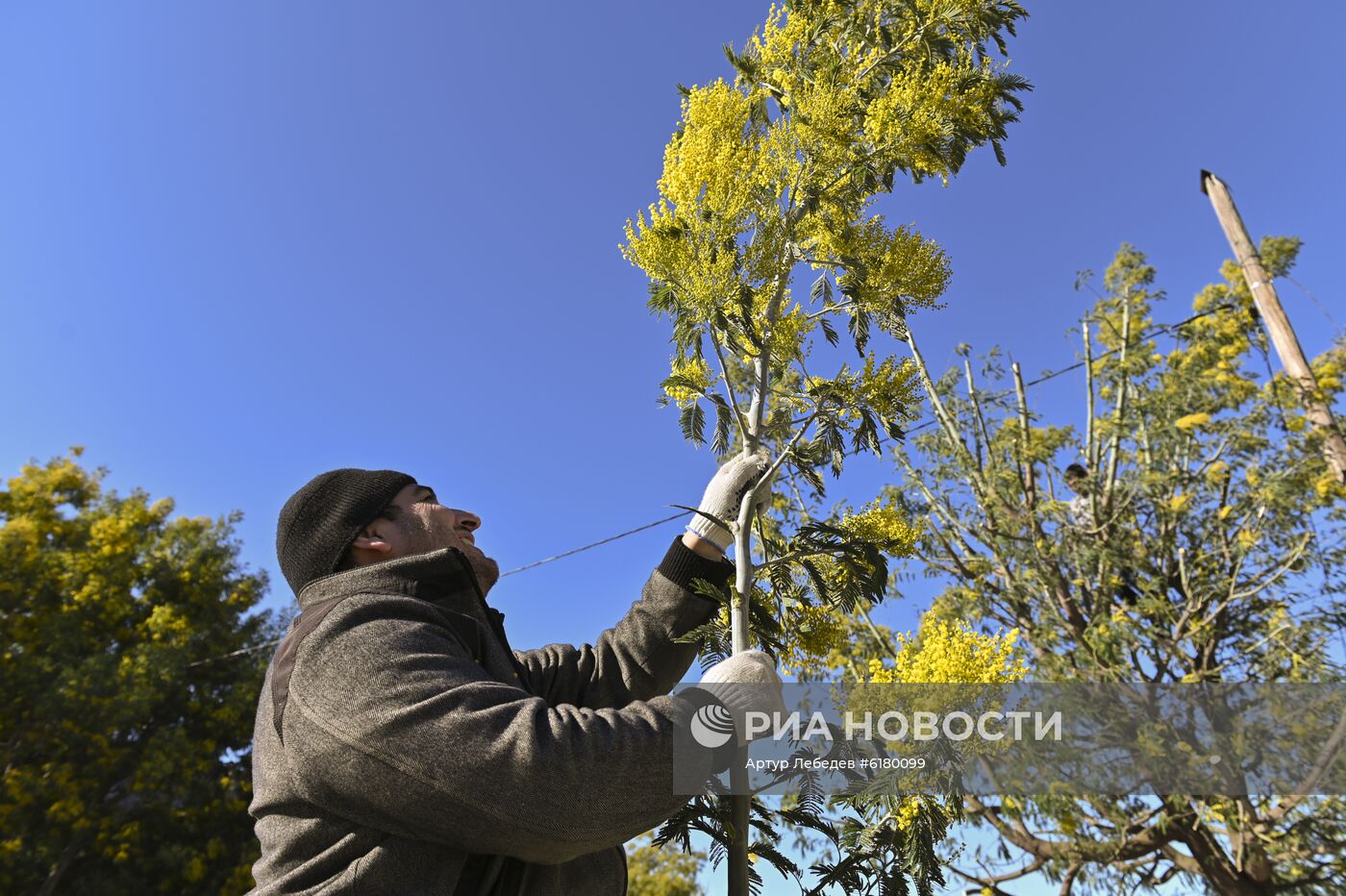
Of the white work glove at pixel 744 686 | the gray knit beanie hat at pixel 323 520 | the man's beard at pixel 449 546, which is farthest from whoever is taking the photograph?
the man's beard at pixel 449 546

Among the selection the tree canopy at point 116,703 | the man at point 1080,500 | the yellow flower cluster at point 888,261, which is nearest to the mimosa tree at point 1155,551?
the man at point 1080,500

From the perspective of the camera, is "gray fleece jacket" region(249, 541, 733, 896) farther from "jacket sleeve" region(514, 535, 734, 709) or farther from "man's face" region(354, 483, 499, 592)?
"jacket sleeve" region(514, 535, 734, 709)

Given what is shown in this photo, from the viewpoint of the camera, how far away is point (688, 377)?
315cm

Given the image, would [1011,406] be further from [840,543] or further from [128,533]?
[128,533]

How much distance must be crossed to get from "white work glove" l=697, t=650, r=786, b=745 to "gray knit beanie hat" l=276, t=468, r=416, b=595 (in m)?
1.13

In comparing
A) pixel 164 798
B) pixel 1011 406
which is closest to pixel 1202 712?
pixel 1011 406

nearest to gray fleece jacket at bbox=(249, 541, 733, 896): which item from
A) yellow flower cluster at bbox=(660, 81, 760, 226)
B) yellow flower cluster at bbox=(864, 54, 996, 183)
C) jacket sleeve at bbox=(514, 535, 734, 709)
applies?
jacket sleeve at bbox=(514, 535, 734, 709)

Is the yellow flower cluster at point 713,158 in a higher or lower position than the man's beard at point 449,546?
higher

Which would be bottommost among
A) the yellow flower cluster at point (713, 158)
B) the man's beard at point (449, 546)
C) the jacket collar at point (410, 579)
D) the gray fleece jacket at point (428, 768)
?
the gray fleece jacket at point (428, 768)

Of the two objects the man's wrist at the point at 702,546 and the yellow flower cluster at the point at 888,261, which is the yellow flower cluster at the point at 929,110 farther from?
the man's wrist at the point at 702,546

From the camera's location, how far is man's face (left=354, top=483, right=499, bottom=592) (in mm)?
2350

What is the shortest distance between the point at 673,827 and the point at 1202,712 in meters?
7.41

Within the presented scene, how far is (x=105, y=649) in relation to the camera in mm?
13281

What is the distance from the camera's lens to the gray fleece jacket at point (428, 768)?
155cm
